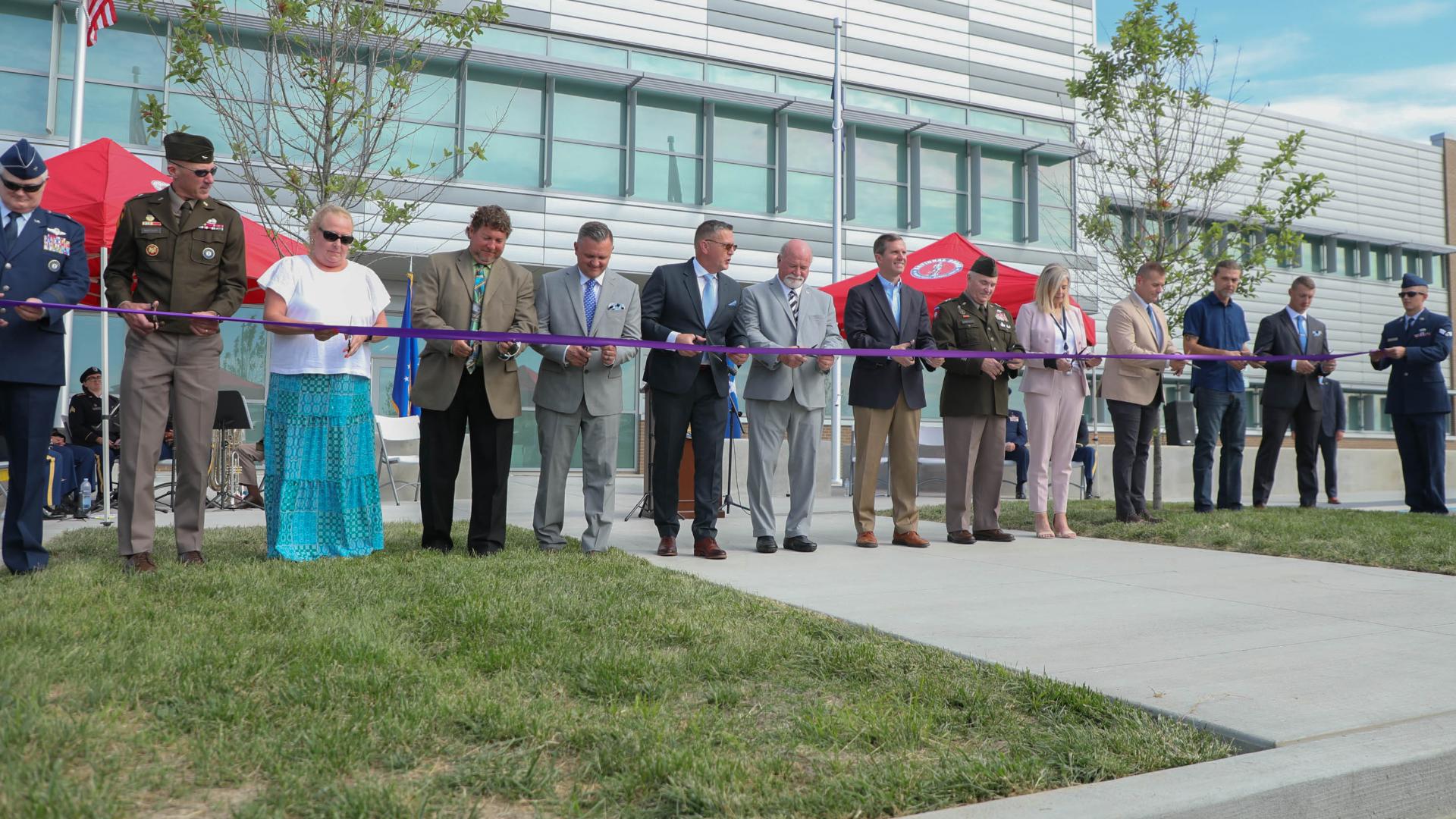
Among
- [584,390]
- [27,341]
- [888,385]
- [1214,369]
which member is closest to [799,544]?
[888,385]

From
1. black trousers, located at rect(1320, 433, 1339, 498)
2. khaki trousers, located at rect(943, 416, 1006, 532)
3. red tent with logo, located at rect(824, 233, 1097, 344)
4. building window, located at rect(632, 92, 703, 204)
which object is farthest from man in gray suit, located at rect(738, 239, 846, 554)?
building window, located at rect(632, 92, 703, 204)

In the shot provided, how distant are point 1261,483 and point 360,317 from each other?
28.1ft

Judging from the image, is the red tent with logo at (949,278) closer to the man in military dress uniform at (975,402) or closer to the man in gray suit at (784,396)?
the man in military dress uniform at (975,402)

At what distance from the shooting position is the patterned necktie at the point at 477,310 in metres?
6.29

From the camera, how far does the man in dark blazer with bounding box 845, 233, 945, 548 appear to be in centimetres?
755

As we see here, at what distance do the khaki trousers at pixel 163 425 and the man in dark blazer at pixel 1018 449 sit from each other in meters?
10.6

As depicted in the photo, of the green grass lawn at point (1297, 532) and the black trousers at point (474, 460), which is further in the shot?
the green grass lawn at point (1297, 532)

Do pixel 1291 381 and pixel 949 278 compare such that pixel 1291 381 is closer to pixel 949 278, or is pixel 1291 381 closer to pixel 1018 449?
pixel 949 278

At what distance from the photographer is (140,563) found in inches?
208

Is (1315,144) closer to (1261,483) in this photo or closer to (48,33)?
(1261,483)

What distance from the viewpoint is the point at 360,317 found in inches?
240

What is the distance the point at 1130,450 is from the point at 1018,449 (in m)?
5.56

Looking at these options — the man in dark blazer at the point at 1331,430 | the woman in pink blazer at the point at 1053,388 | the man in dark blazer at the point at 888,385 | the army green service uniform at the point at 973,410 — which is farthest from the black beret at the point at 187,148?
the man in dark blazer at the point at 1331,430

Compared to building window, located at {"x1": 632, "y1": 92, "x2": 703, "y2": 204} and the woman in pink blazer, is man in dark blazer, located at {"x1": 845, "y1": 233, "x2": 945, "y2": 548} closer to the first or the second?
the woman in pink blazer
